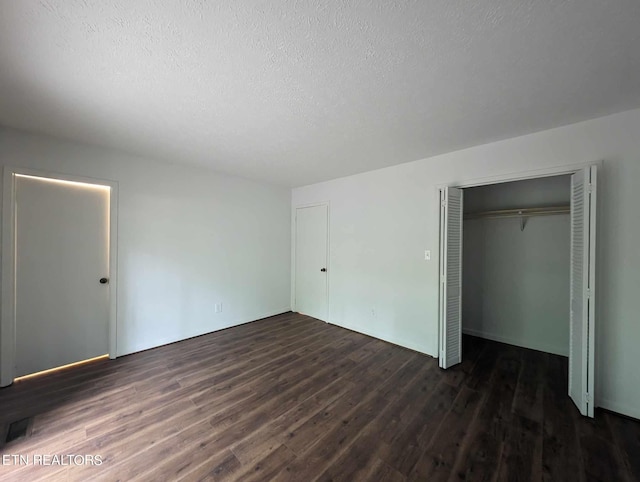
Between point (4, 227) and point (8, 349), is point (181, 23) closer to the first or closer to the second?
point (4, 227)

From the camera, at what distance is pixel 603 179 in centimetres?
203

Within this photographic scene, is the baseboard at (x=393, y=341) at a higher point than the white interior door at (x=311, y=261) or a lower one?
lower

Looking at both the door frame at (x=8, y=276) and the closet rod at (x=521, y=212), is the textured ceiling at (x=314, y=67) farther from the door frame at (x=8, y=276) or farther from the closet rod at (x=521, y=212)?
the closet rod at (x=521, y=212)

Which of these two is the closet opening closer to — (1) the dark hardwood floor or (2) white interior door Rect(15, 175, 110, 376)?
(1) the dark hardwood floor

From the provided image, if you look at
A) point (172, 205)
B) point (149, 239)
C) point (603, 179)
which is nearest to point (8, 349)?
point (149, 239)

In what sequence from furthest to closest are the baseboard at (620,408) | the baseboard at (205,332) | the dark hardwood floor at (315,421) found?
the baseboard at (205,332), the baseboard at (620,408), the dark hardwood floor at (315,421)

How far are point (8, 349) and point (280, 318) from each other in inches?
124

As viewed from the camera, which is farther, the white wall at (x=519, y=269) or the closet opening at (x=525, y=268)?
the white wall at (x=519, y=269)

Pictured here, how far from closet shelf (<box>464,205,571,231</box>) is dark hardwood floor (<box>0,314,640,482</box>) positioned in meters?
1.80

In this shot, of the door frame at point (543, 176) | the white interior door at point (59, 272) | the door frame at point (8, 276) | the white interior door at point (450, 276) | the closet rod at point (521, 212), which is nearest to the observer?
the door frame at point (543, 176)

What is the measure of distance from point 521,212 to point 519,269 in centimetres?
79

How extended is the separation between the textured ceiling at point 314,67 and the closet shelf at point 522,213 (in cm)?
129

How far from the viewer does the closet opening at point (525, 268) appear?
2006mm

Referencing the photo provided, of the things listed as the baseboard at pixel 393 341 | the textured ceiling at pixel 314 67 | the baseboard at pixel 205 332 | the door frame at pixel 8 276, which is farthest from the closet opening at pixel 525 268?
the door frame at pixel 8 276
